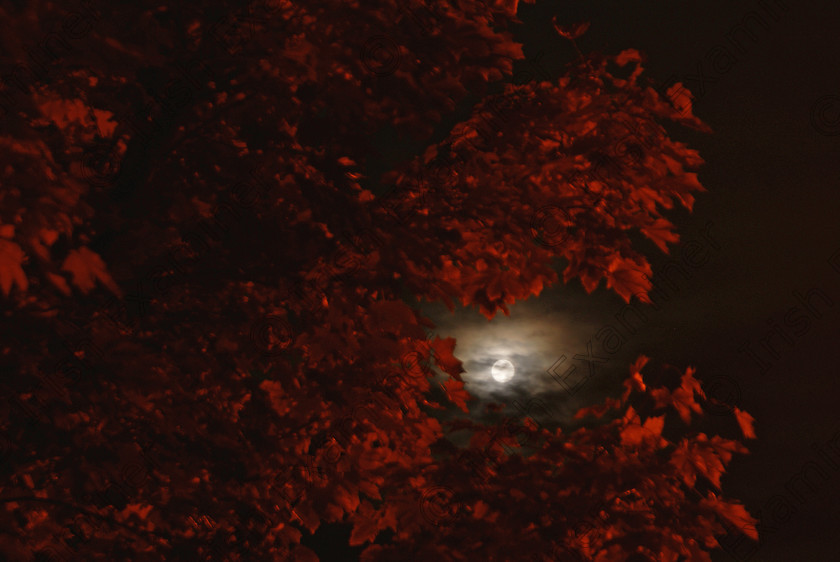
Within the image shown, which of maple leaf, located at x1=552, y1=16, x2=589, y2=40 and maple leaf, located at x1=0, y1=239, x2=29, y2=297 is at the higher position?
maple leaf, located at x1=552, y1=16, x2=589, y2=40

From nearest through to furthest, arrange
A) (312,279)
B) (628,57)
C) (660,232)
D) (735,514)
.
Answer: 1. (735,514)
2. (312,279)
3. (660,232)
4. (628,57)

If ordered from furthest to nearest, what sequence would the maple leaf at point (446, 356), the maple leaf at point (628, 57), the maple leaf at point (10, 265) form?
the maple leaf at point (628, 57)
the maple leaf at point (446, 356)
the maple leaf at point (10, 265)

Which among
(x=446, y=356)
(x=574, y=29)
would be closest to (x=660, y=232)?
(x=574, y=29)

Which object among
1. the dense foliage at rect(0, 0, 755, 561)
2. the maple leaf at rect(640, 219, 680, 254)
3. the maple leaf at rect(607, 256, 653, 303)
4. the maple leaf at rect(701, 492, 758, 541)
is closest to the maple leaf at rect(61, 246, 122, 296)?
the dense foliage at rect(0, 0, 755, 561)

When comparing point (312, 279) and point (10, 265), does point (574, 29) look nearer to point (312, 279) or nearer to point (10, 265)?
point (312, 279)

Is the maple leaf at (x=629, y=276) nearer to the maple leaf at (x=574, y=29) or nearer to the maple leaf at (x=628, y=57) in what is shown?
the maple leaf at (x=628, y=57)

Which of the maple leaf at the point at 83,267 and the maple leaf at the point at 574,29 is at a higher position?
the maple leaf at the point at 574,29

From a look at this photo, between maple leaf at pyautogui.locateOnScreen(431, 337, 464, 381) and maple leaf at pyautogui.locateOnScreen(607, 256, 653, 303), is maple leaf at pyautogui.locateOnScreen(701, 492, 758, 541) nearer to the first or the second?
maple leaf at pyautogui.locateOnScreen(607, 256, 653, 303)

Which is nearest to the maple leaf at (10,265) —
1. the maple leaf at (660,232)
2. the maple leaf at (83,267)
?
the maple leaf at (83,267)

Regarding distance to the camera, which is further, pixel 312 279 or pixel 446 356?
pixel 446 356

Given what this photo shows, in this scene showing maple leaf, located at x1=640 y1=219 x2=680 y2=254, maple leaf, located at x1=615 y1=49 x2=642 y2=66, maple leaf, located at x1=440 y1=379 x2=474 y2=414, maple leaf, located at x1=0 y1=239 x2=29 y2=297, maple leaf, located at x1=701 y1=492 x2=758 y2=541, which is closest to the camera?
maple leaf, located at x1=0 y1=239 x2=29 y2=297

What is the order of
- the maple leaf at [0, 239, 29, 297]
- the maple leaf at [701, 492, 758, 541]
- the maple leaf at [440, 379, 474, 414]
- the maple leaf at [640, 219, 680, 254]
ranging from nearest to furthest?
the maple leaf at [0, 239, 29, 297]
the maple leaf at [701, 492, 758, 541]
the maple leaf at [640, 219, 680, 254]
the maple leaf at [440, 379, 474, 414]

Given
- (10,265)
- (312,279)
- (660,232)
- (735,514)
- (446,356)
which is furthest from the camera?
(660,232)

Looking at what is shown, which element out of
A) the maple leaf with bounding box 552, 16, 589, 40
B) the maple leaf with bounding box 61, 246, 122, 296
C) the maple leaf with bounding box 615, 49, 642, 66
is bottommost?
the maple leaf with bounding box 61, 246, 122, 296
